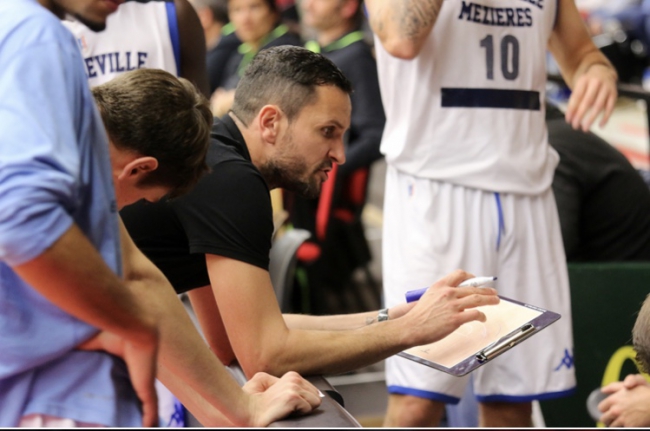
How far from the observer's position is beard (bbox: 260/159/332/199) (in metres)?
2.05

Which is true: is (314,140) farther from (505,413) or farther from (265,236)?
(505,413)

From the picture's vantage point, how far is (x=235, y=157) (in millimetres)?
1942

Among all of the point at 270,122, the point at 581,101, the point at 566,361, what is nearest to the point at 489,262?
the point at 566,361

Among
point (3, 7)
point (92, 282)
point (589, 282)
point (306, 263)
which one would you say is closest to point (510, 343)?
point (92, 282)

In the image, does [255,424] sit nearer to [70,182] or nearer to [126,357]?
[126,357]

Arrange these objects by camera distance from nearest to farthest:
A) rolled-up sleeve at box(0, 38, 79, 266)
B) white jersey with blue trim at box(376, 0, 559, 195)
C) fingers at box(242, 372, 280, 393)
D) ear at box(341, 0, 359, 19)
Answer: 1. rolled-up sleeve at box(0, 38, 79, 266)
2. fingers at box(242, 372, 280, 393)
3. white jersey with blue trim at box(376, 0, 559, 195)
4. ear at box(341, 0, 359, 19)

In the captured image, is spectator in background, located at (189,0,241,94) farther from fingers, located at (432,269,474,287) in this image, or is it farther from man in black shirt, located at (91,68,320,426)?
man in black shirt, located at (91,68,320,426)

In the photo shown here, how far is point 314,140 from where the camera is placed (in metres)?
2.03

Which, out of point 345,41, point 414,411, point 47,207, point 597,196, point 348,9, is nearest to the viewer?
point 47,207

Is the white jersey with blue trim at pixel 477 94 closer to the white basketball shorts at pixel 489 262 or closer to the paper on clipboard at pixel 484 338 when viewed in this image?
the white basketball shorts at pixel 489 262

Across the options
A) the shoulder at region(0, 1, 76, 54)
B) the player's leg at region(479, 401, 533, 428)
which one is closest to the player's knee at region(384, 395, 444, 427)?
the player's leg at region(479, 401, 533, 428)

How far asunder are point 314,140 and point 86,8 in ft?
2.43

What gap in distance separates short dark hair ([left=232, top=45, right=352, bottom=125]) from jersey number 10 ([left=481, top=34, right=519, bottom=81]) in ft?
2.02

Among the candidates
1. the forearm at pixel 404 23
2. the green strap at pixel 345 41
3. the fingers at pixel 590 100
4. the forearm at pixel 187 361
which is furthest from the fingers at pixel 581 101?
the green strap at pixel 345 41
